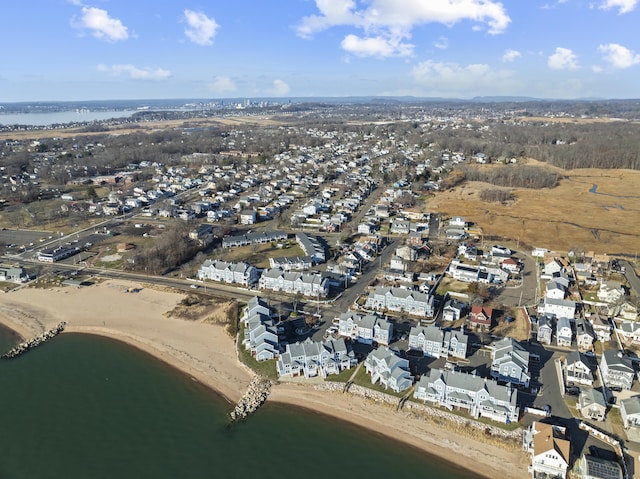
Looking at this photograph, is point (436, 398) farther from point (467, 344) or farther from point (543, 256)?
point (543, 256)

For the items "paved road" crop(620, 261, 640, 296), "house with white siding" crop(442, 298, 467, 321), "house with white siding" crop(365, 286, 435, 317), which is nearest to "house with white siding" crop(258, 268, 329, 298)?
"house with white siding" crop(365, 286, 435, 317)

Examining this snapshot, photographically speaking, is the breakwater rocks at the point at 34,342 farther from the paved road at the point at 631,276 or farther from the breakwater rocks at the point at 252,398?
the paved road at the point at 631,276

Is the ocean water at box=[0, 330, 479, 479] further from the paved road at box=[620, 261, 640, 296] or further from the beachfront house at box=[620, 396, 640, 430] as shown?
the paved road at box=[620, 261, 640, 296]

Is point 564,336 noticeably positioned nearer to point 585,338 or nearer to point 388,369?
point 585,338

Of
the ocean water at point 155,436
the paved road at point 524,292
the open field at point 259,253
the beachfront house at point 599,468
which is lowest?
the ocean water at point 155,436

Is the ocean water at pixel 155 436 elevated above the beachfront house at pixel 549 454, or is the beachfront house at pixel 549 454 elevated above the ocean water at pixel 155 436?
the beachfront house at pixel 549 454

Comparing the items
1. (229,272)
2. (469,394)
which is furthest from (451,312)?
(229,272)

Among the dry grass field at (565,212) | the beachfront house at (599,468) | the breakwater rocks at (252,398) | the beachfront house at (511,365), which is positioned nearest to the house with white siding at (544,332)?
the beachfront house at (511,365)
